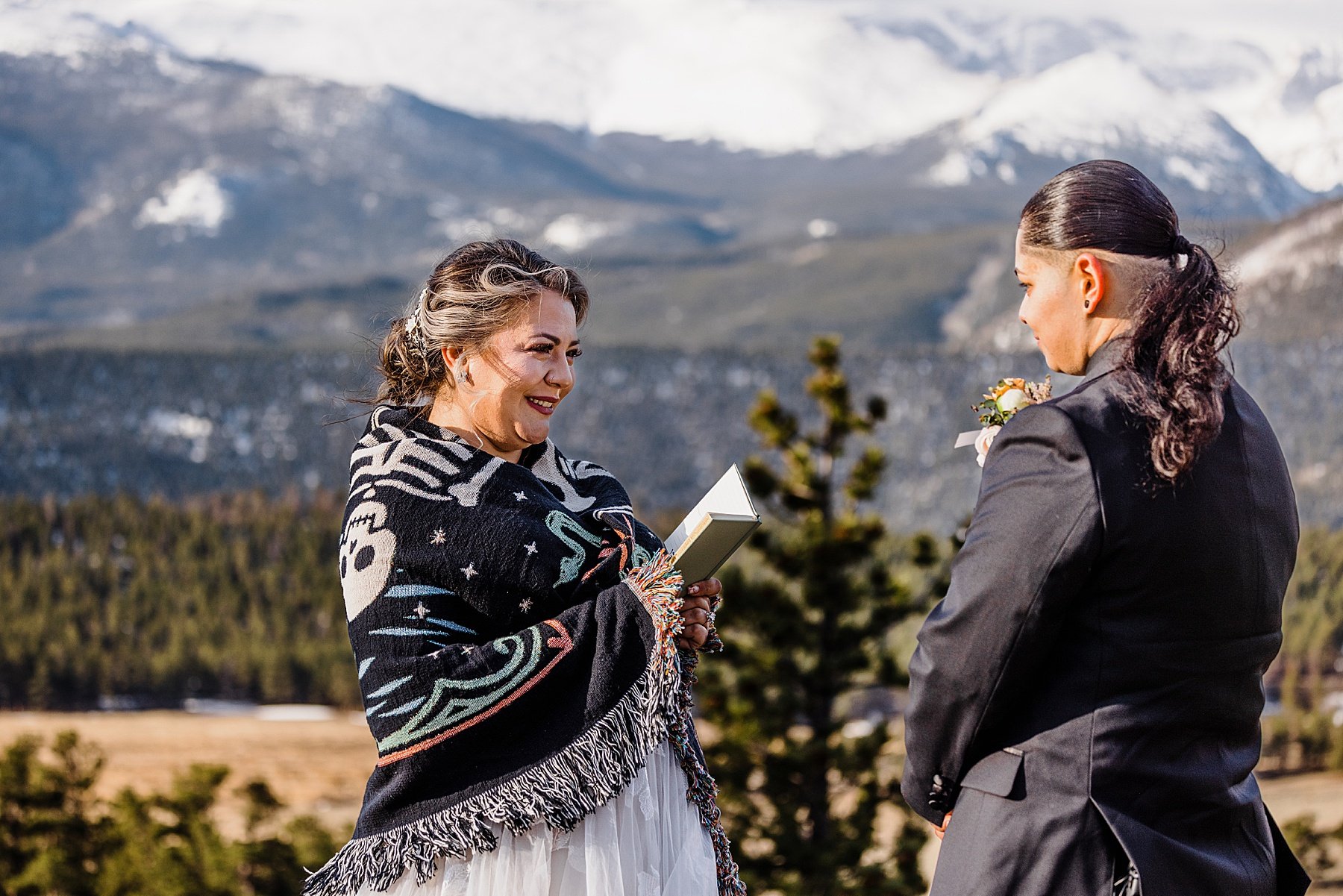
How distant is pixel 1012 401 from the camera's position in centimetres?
326

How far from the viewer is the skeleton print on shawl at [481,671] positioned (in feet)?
11.1

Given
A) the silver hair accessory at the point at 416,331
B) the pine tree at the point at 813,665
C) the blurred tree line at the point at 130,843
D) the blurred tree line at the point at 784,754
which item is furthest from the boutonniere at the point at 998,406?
the blurred tree line at the point at 130,843

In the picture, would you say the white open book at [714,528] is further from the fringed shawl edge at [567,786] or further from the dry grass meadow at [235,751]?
the dry grass meadow at [235,751]

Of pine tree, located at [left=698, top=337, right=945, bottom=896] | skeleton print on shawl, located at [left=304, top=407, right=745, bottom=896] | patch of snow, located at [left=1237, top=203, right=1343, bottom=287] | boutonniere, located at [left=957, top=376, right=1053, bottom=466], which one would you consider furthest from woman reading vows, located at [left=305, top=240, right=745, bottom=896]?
patch of snow, located at [left=1237, top=203, right=1343, bottom=287]

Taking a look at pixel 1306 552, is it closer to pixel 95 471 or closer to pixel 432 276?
pixel 432 276

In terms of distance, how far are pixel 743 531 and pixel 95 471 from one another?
129m

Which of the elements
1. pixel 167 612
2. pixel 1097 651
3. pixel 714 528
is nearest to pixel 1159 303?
pixel 1097 651

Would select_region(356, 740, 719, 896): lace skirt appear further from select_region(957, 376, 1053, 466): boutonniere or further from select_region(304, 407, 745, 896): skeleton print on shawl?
select_region(957, 376, 1053, 466): boutonniere

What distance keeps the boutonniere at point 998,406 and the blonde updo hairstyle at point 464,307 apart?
1.08 meters

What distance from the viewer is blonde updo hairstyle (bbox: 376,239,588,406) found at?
11.9 feet

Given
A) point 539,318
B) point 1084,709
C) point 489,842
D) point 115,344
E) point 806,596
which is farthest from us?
point 115,344

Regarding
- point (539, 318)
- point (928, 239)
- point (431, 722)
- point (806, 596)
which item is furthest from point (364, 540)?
point (928, 239)

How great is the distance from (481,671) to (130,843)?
69.8 feet

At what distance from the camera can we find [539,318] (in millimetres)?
3633
